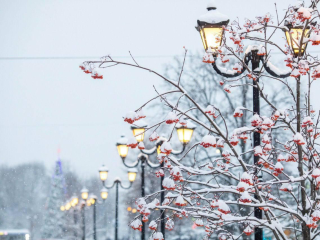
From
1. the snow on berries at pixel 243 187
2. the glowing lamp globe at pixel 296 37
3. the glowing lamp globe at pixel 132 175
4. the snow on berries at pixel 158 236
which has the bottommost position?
the glowing lamp globe at pixel 132 175

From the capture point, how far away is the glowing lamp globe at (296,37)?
637cm

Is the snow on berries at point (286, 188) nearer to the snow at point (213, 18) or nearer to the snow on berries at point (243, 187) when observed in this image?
the snow on berries at point (243, 187)

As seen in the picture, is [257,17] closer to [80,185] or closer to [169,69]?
[169,69]

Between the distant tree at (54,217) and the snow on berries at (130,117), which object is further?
Result: the distant tree at (54,217)

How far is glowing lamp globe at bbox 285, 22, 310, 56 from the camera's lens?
6.37 meters

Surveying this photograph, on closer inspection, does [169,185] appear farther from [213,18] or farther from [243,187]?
[213,18]

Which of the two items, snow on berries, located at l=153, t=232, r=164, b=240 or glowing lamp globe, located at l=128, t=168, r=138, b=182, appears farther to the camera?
glowing lamp globe, located at l=128, t=168, r=138, b=182

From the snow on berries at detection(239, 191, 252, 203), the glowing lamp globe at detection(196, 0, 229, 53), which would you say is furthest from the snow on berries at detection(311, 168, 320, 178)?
the glowing lamp globe at detection(196, 0, 229, 53)

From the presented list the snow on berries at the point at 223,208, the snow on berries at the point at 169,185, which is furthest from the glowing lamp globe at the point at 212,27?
the snow on berries at the point at 223,208

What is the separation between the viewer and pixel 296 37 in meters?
6.80

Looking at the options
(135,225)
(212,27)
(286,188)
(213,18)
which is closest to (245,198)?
(286,188)

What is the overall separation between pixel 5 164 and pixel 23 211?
2196cm

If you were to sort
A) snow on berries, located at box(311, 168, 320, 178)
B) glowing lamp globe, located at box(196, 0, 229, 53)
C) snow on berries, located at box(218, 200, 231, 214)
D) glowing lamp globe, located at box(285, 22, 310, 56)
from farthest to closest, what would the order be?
glowing lamp globe, located at box(196, 0, 229, 53)
glowing lamp globe, located at box(285, 22, 310, 56)
snow on berries, located at box(218, 200, 231, 214)
snow on berries, located at box(311, 168, 320, 178)

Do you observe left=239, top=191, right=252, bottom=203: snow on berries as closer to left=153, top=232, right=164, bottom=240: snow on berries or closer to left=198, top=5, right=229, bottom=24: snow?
left=153, top=232, right=164, bottom=240: snow on berries
